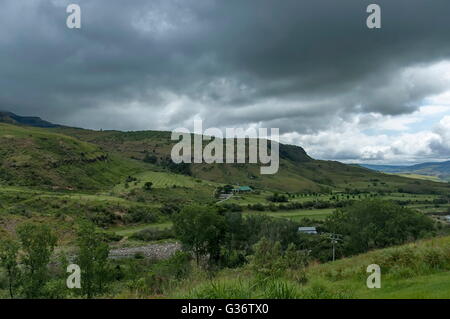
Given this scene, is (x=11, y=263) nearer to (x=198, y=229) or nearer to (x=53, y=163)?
(x=198, y=229)

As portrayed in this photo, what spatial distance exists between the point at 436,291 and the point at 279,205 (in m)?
123

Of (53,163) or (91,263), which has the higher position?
(53,163)

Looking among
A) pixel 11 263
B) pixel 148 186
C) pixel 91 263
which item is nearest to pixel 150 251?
pixel 91 263

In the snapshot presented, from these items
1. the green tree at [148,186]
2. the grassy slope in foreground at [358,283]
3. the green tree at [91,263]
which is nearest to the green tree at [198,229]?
the green tree at [91,263]

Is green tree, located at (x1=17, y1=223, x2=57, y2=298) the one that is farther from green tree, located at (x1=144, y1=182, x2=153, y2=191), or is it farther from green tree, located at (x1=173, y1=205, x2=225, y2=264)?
green tree, located at (x1=144, y1=182, x2=153, y2=191)

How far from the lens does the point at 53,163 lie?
13588 cm

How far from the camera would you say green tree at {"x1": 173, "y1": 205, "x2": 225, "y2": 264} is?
55.6m

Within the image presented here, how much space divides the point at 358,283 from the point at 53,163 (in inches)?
5675

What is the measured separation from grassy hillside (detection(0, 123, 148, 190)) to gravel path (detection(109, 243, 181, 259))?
2539 inches

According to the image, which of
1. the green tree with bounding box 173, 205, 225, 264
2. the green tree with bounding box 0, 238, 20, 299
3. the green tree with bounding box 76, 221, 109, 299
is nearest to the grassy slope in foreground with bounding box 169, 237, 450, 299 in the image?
the green tree with bounding box 76, 221, 109, 299

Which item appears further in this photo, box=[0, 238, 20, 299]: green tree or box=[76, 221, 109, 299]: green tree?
box=[76, 221, 109, 299]: green tree

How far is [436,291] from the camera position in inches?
380

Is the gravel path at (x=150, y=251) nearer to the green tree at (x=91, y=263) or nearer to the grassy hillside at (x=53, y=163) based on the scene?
the green tree at (x=91, y=263)
